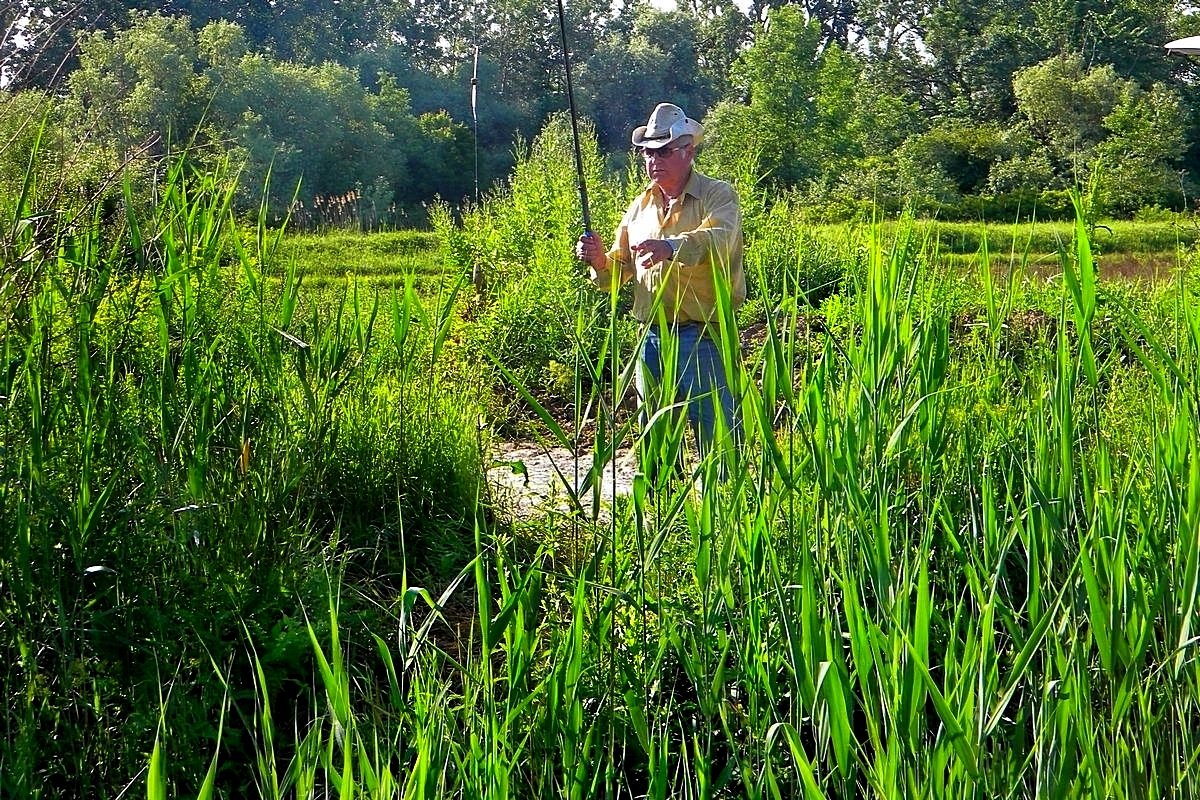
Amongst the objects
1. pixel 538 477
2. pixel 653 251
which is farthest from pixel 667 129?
pixel 538 477

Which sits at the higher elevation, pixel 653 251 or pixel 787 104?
pixel 787 104

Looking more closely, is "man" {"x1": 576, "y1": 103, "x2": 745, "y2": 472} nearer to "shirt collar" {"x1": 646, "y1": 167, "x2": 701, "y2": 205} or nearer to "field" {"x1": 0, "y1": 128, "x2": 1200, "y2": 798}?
"shirt collar" {"x1": 646, "y1": 167, "x2": 701, "y2": 205}

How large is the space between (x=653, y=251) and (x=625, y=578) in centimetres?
174

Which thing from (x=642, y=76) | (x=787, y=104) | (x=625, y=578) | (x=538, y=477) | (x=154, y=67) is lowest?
(x=538, y=477)

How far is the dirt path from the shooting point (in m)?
4.62

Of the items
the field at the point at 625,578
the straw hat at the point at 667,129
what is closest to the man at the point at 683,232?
the straw hat at the point at 667,129

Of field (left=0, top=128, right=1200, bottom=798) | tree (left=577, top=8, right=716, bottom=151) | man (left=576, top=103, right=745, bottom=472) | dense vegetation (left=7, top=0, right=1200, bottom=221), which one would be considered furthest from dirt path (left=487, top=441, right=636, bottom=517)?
tree (left=577, top=8, right=716, bottom=151)

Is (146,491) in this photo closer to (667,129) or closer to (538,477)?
(667,129)

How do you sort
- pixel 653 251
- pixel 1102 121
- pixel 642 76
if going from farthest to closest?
1. pixel 642 76
2. pixel 1102 121
3. pixel 653 251

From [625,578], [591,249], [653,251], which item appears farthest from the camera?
[591,249]

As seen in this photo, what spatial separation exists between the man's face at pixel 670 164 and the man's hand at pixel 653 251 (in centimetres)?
68

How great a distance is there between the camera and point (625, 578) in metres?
2.66

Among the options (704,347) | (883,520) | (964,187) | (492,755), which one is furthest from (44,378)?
(964,187)

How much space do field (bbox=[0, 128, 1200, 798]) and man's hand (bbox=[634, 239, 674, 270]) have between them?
85 centimetres
